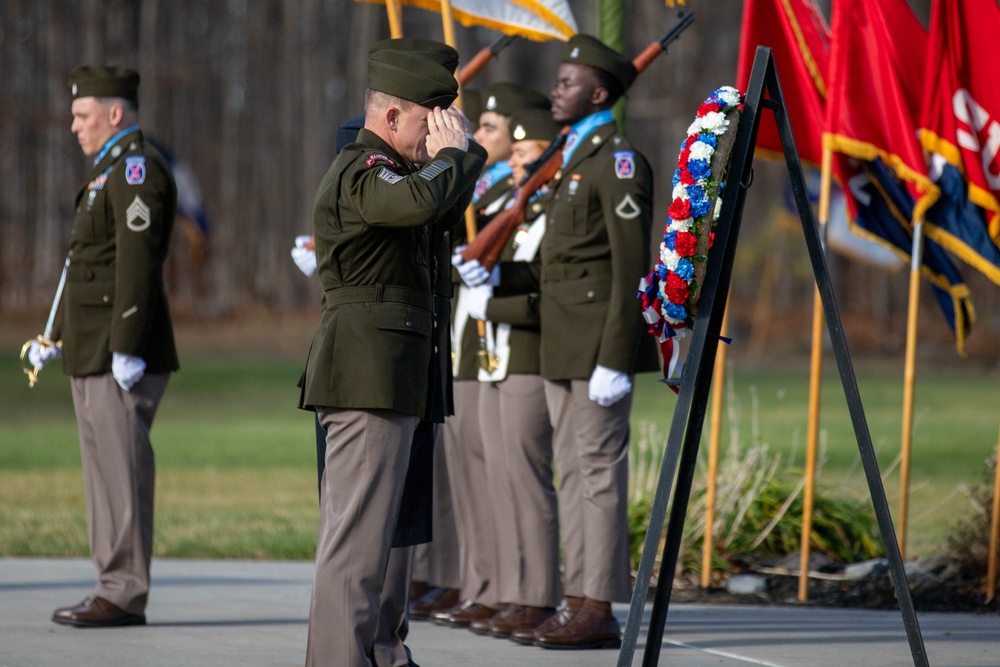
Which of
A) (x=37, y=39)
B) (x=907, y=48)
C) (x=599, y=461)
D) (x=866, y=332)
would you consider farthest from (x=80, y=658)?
(x=37, y=39)

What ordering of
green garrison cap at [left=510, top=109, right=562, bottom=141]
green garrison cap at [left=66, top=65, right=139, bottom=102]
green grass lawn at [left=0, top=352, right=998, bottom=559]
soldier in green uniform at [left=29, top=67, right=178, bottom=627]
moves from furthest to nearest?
green grass lawn at [left=0, top=352, right=998, bottom=559], green garrison cap at [left=510, top=109, right=562, bottom=141], green garrison cap at [left=66, top=65, right=139, bottom=102], soldier in green uniform at [left=29, top=67, right=178, bottom=627]

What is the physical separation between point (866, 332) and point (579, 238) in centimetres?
2845

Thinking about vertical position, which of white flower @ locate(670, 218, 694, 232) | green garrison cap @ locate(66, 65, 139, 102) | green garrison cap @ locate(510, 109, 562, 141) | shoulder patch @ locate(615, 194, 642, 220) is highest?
green garrison cap @ locate(66, 65, 139, 102)

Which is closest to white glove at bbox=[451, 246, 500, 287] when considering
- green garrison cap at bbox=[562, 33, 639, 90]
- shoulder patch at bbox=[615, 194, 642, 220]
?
shoulder patch at bbox=[615, 194, 642, 220]

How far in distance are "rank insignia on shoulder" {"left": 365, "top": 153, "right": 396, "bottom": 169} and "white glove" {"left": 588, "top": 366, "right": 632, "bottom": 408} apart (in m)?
1.56

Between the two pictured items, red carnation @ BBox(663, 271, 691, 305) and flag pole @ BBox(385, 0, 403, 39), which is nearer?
red carnation @ BBox(663, 271, 691, 305)

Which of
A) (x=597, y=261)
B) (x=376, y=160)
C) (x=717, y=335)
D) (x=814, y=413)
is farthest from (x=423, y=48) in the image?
(x=814, y=413)

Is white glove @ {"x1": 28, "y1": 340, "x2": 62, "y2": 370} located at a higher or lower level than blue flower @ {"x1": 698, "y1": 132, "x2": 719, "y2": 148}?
lower

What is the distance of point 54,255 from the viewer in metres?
34.6

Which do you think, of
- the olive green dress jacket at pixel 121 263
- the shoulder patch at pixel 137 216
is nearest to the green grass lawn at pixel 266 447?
the olive green dress jacket at pixel 121 263

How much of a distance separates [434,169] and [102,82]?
8.12ft

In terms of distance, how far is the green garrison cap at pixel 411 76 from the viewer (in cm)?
461

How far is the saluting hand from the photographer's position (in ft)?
15.0

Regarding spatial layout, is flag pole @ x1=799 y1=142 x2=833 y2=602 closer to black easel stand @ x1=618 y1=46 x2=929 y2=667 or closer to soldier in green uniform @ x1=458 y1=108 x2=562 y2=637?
soldier in green uniform @ x1=458 y1=108 x2=562 y2=637
